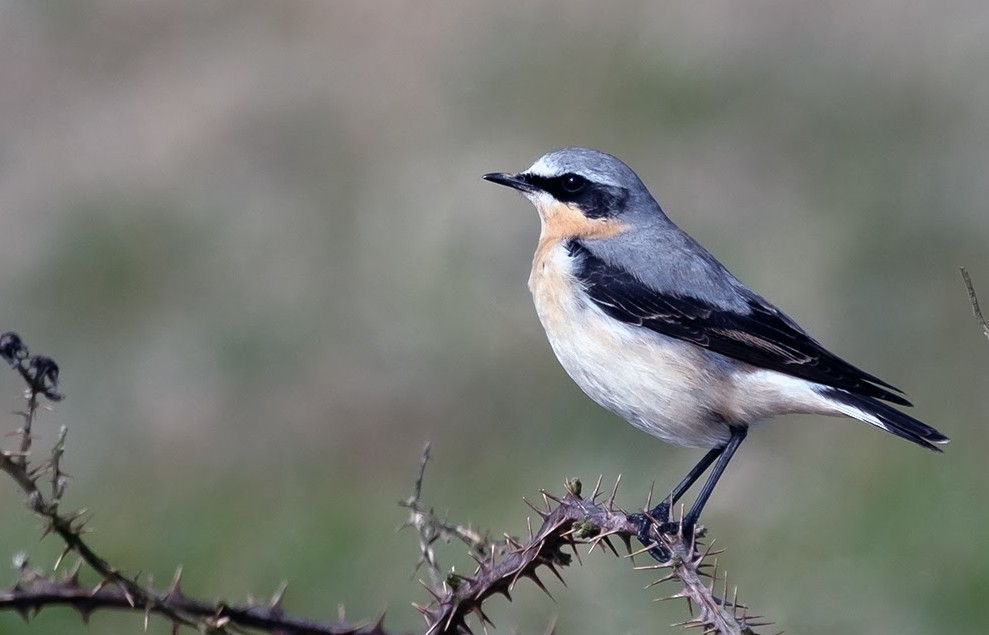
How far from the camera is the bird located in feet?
17.5

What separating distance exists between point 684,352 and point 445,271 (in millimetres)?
6087

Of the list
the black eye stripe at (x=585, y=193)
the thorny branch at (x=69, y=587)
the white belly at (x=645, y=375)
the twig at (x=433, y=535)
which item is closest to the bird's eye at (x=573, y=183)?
the black eye stripe at (x=585, y=193)

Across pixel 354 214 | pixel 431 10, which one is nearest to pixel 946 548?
pixel 354 214

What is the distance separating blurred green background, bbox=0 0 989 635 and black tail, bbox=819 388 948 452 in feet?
8.41

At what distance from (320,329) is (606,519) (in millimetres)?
7860

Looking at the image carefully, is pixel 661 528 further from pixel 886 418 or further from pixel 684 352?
pixel 684 352

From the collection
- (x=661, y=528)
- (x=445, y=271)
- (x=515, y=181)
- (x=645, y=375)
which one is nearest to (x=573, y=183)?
(x=515, y=181)

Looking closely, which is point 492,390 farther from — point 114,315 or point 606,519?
point 606,519

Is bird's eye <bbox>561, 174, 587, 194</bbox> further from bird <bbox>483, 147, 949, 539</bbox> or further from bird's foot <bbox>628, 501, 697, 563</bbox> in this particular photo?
bird's foot <bbox>628, 501, 697, 563</bbox>

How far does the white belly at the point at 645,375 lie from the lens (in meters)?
5.40

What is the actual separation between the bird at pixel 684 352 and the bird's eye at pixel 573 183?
12.9 inches

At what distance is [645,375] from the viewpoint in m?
5.41

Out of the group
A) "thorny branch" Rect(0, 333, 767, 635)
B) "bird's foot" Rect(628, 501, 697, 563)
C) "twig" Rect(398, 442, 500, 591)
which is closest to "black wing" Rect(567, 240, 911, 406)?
"bird's foot" Rect(628, 501, 697, 563)

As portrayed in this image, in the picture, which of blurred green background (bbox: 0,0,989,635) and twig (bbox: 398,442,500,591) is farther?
blurred green background (bbox: 0,0,989,635)
